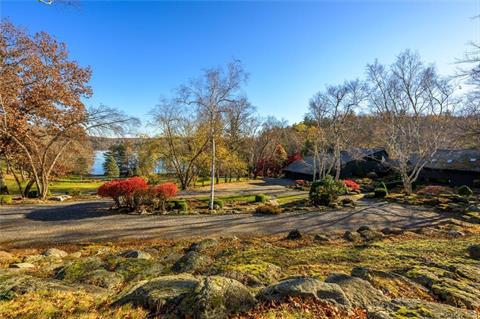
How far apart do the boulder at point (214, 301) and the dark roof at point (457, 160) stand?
32586 millimetres

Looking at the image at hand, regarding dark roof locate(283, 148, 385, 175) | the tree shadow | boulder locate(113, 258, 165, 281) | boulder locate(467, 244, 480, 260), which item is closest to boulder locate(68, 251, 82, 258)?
boulder locate(113, 258, 165, 281)

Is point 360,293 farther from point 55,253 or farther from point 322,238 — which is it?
point 55,253

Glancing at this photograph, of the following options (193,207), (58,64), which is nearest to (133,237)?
(193,207)

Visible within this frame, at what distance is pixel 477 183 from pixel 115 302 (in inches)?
1342

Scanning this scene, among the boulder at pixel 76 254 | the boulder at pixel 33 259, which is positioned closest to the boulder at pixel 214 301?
the boulder at pixel 76 254

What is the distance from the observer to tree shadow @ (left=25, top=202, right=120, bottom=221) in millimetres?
12031

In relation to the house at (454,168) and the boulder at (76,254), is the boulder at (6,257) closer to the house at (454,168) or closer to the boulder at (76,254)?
the boulder at (76,254)

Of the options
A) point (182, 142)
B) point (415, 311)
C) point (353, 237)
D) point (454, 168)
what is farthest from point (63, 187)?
point (454, 168)

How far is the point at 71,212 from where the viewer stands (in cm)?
1315

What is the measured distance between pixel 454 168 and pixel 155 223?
3271 centimetres

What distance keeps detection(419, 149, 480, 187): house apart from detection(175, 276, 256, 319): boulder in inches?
1283

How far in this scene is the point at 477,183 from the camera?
24.7 meters

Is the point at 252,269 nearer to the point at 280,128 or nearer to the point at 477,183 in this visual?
the point at 477,183

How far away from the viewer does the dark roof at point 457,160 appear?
26.3 metres
